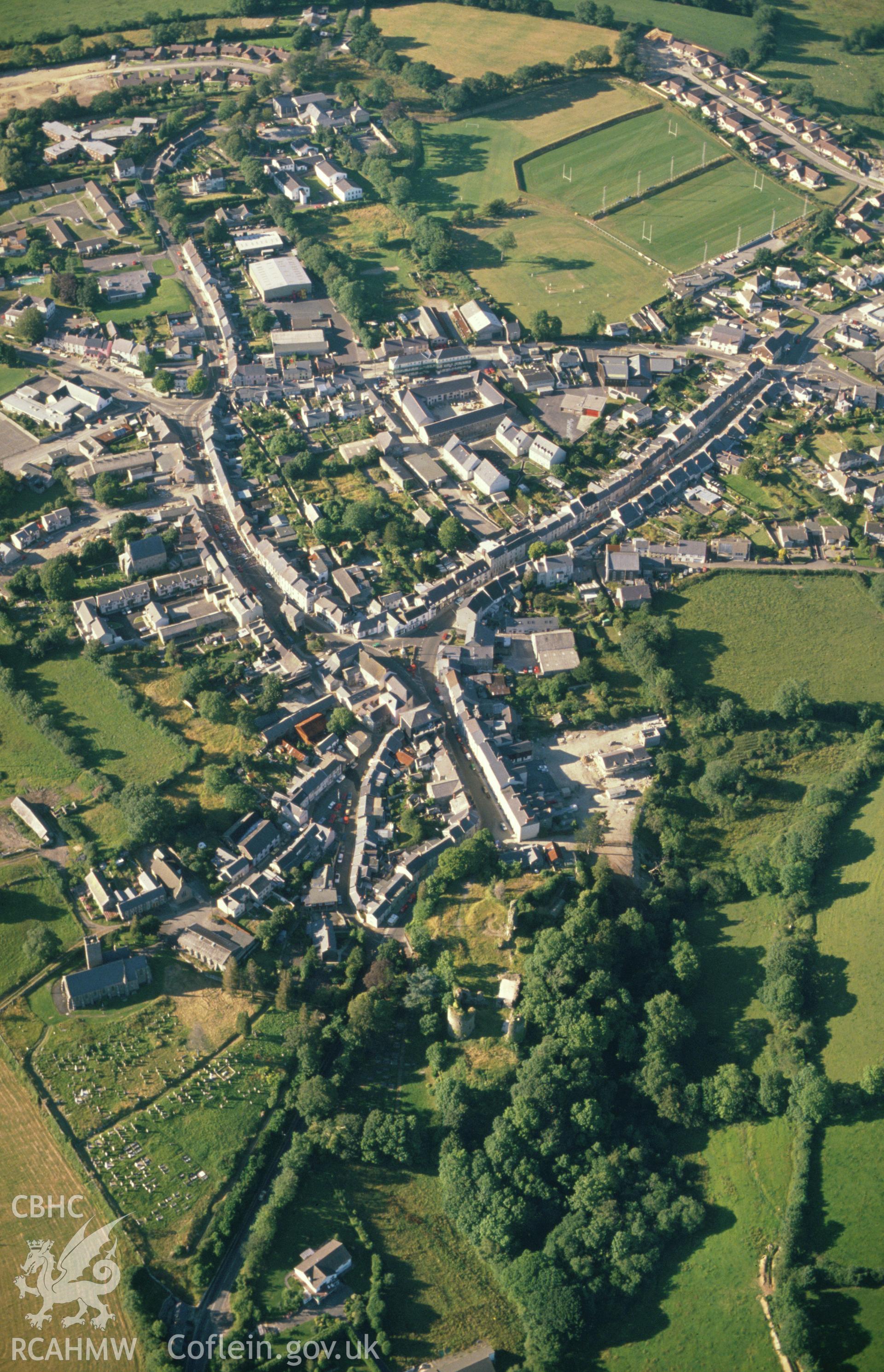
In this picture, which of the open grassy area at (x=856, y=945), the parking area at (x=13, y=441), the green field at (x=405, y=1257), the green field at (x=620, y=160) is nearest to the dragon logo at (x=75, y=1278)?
the green field at (x=405, y=1257)

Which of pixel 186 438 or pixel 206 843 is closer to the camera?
pixel 206 843

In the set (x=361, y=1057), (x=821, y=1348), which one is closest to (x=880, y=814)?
(x=821, y=1348)

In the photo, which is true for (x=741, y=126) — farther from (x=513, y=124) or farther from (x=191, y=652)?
(x=191, y=652)

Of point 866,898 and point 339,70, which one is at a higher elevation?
point 339,70

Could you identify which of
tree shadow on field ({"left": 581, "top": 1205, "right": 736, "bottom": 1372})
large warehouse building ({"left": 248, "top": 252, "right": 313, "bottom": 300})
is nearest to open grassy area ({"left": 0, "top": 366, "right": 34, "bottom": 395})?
large warehouse building ({"left": 248, "top": 252, "right": 313, "bottom": 300})

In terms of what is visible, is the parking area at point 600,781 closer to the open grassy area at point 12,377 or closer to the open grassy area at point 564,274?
the open grassy area at point 564,274

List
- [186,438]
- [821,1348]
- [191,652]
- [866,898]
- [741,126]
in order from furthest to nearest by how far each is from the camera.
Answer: [741,126] < [186,438] < [191,652] < [866,898] < [821,1348]

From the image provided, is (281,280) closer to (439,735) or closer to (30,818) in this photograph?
(439,735)
